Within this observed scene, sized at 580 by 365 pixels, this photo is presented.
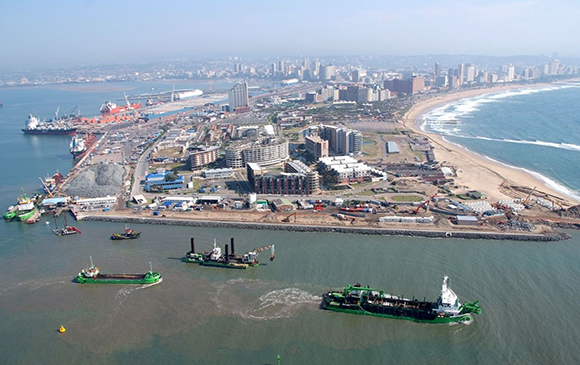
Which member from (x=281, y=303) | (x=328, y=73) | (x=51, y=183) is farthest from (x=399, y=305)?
(x=328, y=73)

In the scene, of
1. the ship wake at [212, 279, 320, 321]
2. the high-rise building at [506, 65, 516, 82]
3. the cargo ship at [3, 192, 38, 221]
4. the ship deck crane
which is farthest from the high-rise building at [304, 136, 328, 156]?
the high-rise building at [506, 65, 516, 82]

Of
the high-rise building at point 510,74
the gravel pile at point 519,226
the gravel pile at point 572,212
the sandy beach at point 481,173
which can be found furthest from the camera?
the high-rise building at point 510,74

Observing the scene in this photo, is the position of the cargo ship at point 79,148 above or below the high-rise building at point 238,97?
below

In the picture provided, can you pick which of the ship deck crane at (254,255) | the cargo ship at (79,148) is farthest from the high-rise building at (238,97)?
the ship deck crane at (254,255)

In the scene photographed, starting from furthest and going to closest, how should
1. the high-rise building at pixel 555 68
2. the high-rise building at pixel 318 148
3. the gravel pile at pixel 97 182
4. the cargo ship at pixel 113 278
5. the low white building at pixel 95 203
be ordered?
the high-rise building at pixel 555 68
the high-rise building at pixel 318 148
the gravel pile at pixel 97 182
the low white building at pixel 95 203
the cargo ship at pixel 113 278

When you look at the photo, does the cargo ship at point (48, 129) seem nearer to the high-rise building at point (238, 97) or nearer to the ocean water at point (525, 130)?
the high-rise building at point (238, 97)

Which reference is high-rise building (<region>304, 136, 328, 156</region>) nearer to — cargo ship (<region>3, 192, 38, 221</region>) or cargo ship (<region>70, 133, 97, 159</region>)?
cargo ship (<region>3, 192, 38, 221</region>)

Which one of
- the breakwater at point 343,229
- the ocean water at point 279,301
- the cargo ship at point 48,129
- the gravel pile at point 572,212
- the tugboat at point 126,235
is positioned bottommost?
the ocean water at point 279,301
